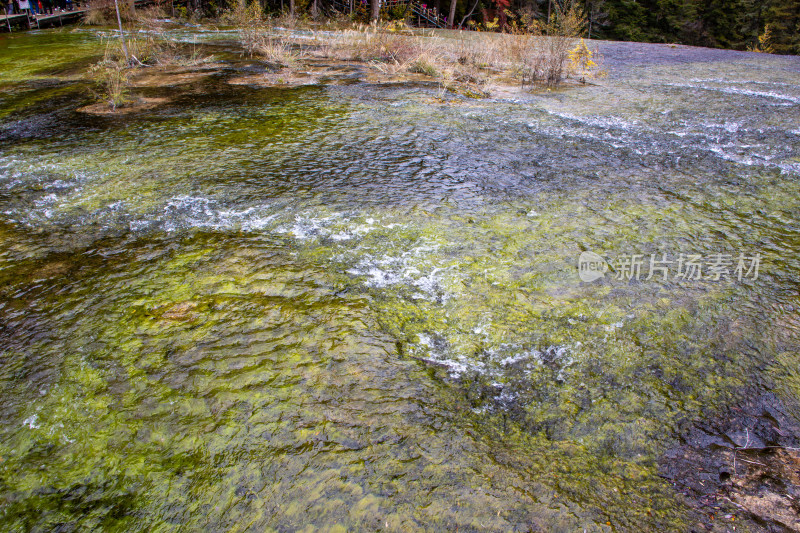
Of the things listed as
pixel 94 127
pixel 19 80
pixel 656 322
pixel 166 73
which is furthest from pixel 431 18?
pixel 656 322

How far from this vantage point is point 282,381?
2795 mm

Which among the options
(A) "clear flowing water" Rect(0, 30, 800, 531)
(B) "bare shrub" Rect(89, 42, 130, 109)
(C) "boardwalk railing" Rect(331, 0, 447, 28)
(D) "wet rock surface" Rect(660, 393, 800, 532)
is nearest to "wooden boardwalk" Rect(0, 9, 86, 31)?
(B) "bare shrub" Rect(89, 42, 130, 109)

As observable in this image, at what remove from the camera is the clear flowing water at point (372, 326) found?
2.22 metres

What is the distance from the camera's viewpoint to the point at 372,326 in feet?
10.7

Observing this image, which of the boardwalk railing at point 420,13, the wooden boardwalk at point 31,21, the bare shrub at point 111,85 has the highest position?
the boardwalk railing at point 420,13

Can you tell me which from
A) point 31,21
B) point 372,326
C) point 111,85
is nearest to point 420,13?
point 31,21

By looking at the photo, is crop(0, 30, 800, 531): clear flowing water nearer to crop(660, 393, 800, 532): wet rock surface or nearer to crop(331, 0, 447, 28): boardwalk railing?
crop(660, 393, 800, 532): wet rock surface

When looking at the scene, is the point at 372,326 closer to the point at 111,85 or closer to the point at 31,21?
the point at 111,85

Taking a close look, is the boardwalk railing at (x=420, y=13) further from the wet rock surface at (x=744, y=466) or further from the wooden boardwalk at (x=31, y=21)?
the wet rock surface at (x=744, y=466)

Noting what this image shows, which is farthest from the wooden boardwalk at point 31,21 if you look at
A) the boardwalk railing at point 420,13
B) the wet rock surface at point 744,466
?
the wet rock surface at point 744,466

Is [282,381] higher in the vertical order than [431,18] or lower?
lower

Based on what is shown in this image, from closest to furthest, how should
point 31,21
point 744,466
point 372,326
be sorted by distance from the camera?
point 744,466
point 372,326
point 31,21

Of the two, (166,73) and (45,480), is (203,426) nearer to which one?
(45,480)

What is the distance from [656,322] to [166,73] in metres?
11.2
